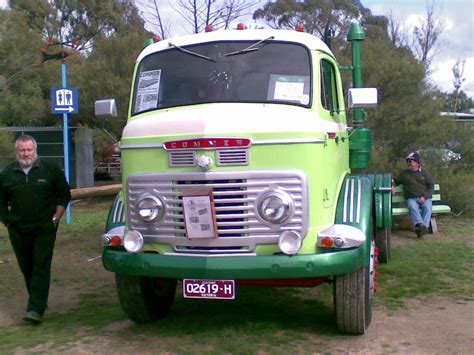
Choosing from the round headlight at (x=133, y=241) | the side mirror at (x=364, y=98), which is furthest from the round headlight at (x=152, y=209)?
the side mirror at (x=364, y=98)

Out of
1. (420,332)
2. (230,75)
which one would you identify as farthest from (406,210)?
(230,75)

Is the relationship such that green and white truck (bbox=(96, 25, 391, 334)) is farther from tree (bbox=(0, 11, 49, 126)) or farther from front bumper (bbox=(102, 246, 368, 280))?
tree (bbox=(0, 11, 49, 126))

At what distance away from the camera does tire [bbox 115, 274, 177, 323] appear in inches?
233

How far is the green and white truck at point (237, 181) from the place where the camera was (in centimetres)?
514

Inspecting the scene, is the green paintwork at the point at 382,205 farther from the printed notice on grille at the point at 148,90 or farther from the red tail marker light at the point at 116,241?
the red tail marker light at the point at 116,241

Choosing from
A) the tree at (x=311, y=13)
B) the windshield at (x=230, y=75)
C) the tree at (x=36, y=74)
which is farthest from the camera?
the tree at (x=311, y=13)

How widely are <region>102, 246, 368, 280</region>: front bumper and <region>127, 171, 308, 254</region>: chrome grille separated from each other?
11 cm

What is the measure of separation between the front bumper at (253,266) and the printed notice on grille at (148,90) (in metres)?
1.46

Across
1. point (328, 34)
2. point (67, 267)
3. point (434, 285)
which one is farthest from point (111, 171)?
point (434, 285)

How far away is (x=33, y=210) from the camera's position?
641cm

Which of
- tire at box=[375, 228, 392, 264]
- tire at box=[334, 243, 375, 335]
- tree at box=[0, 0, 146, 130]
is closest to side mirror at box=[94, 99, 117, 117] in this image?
tire at box=[334, 243, 375, 335]

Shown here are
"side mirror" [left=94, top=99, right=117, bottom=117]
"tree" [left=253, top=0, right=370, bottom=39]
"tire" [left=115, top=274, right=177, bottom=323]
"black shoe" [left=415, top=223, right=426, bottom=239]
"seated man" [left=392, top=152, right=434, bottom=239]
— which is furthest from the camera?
"tree" [left=253, top=0, right=370, bottom=39]

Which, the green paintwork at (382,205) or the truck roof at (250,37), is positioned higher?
the truck roof at (250,37)

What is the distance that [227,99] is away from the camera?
18.8 feet
